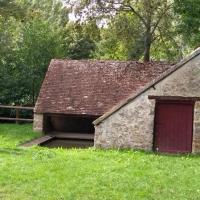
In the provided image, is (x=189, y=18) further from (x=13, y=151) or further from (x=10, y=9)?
(x=13, y=151)

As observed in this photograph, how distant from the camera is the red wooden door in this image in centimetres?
2092

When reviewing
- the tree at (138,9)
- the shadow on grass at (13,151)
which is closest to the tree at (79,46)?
the tree at (138,9)

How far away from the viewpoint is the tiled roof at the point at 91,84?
26938mm

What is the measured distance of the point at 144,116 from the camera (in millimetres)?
20766

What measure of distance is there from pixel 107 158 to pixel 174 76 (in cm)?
508

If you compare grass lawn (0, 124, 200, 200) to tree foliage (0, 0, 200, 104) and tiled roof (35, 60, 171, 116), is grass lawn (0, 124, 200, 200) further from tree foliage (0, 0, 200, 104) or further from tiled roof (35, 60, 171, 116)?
tree foliage (0, 0, 200, 104)

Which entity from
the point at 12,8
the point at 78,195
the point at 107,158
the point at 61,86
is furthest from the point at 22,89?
the point at 78,195

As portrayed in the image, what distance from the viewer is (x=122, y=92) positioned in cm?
2758

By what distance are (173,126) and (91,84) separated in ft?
27.0

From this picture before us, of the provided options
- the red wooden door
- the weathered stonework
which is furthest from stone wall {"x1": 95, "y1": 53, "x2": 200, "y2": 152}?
the weathered stonework

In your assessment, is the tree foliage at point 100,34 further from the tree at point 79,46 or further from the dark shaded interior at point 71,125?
the dark shaded interior at point 71,125

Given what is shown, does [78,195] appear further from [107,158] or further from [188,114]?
[188,114]

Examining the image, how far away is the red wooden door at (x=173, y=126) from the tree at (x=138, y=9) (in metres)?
11.0

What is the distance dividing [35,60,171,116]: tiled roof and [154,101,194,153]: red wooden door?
5.81 metres
